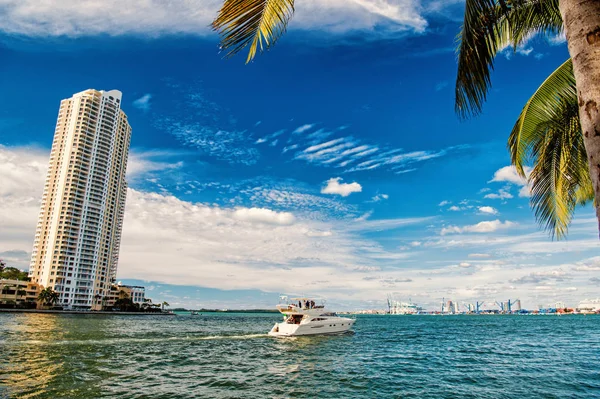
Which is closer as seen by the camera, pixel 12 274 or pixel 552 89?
pixel 552 89

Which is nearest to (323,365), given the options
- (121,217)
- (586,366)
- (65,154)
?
(586,366)

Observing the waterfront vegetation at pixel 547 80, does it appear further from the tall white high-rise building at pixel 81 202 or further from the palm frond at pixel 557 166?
the tall white high-rise building at pixel 81 202

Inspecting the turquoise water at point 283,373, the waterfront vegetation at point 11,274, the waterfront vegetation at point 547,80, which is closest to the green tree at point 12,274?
the waterfront vegetation at point 11,274

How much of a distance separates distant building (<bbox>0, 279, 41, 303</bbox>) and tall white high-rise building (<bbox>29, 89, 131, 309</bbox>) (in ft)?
10.6

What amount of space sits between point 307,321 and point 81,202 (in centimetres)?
10673

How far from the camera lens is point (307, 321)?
4338cm

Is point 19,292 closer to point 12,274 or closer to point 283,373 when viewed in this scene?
point 12,274

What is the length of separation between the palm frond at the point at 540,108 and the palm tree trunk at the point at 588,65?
150 inches

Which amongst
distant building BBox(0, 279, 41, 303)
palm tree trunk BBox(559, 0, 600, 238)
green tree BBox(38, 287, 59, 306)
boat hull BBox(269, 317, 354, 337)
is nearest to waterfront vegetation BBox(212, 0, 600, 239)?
palm tree trunk BBox(559, 0, 600, 238)

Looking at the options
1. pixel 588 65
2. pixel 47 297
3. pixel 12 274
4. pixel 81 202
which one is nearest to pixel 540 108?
pixel 588 65

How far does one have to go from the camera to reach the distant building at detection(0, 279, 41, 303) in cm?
10306

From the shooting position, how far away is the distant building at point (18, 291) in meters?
103

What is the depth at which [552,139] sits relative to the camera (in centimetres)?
678

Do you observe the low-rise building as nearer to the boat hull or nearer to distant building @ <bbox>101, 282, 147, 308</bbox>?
distant building @ <bbox>101, 282, 147, 308</bbox>
